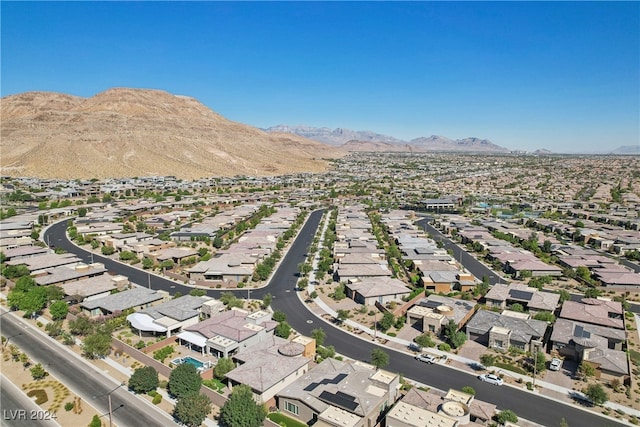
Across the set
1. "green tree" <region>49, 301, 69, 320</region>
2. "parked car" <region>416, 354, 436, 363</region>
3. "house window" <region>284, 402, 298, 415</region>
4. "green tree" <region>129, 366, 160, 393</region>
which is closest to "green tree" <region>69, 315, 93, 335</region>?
"green tree" <region>49, 301, 69, 320</region>

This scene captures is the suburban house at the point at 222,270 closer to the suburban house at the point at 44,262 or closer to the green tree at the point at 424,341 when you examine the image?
the suburban house at the point at 44,262

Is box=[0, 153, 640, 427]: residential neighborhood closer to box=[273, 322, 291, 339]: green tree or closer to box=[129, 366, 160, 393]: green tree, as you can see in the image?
box=[273, 322, 291, 339]: green tree

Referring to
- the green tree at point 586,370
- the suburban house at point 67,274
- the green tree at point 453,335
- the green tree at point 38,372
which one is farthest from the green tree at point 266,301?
the green tree at point 586,370

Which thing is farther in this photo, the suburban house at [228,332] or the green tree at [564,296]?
the green tree at [564,296]

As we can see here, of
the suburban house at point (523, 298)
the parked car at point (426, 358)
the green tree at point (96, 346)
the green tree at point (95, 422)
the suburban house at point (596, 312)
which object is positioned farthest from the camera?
the suburban house at point (523, 298)

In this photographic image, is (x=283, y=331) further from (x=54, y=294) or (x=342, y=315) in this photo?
(x=54, y=294)

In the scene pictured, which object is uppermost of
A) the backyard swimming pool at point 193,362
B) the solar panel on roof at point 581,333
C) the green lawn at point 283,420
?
the solar panel on roof at point 581,333
